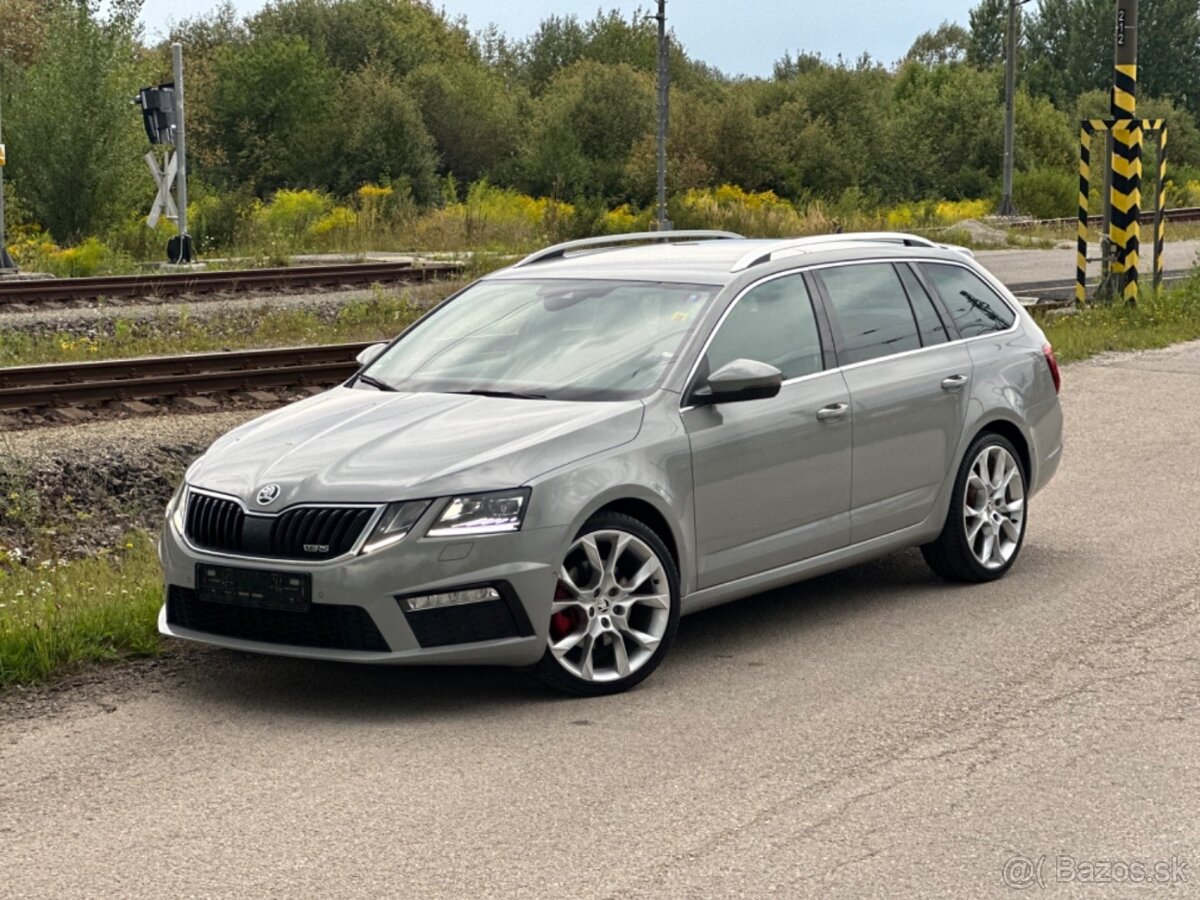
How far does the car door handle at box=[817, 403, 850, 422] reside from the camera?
7.36m

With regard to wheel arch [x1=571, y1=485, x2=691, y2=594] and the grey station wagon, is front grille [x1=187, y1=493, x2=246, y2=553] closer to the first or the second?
the grey station wagon

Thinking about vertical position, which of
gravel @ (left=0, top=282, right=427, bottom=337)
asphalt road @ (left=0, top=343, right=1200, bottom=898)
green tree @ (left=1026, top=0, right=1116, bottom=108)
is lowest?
asphalt road @ (left=0, top=343, right=1200, bottom=898)

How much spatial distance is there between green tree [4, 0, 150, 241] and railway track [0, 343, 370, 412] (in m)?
21.4

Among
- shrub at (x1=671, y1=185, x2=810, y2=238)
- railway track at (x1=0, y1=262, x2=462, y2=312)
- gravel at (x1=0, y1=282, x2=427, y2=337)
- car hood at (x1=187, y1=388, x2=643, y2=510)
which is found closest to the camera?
car hood at (x1=187, y1=388, x2=643, y2=510)

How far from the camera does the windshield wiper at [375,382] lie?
7.44 metres

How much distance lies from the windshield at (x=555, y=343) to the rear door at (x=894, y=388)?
Result: 78cm

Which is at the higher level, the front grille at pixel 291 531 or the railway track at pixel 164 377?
the front grille at pixel 291 531

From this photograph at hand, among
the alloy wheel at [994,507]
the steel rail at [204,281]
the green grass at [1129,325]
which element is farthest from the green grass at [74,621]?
the steel rail at [204,281]

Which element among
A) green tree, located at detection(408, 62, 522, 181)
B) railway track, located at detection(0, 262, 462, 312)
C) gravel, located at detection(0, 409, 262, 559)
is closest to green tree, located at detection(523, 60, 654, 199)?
green tree, located at detection(408, 62, 522, 181)

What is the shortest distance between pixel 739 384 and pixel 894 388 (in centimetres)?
120

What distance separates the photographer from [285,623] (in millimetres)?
6234

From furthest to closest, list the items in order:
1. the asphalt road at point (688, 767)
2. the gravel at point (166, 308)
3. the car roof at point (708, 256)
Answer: the gravel at point (166, 308)
the car roof at point (708, 256)
the asphalt road at point (688, 767)

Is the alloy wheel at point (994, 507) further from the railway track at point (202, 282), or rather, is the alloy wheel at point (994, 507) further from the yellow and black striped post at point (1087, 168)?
the railway track at point (202, 282)

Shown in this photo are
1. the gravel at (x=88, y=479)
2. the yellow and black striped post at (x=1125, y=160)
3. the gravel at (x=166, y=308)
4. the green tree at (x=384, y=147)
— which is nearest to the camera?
the gravel at (x=88, y=479)
